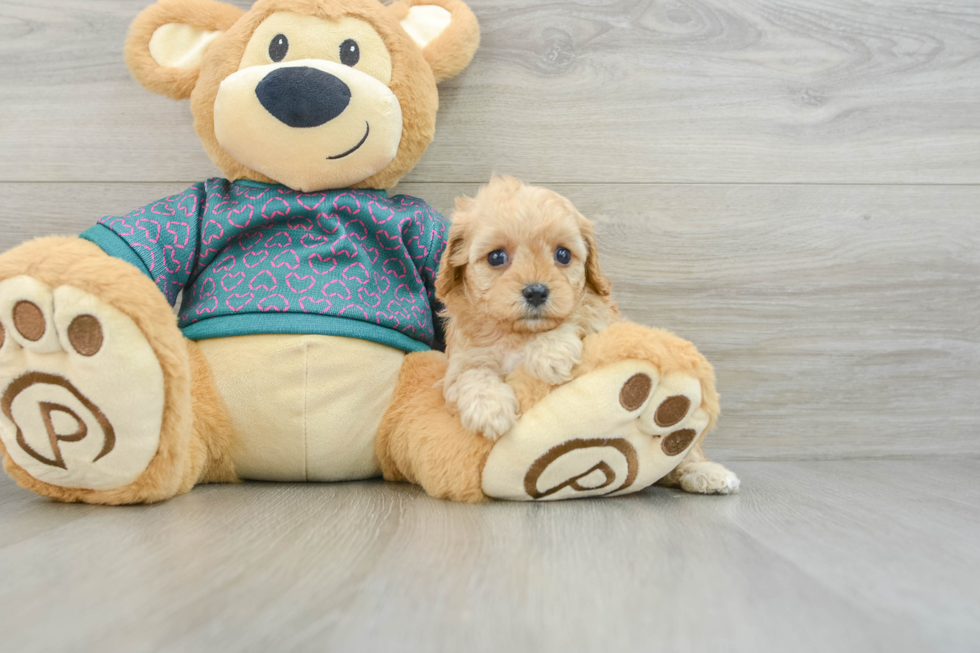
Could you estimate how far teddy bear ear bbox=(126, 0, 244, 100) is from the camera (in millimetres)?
1045

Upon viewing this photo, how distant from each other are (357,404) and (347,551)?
1.11ft

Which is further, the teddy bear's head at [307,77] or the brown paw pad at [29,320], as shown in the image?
the teddy bear's head at [307,77]

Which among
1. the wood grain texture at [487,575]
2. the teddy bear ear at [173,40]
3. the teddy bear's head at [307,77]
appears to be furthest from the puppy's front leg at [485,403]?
the teddy bear ear at [173,40]

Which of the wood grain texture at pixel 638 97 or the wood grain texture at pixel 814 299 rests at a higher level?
the wood grain texture at pixel 638 97

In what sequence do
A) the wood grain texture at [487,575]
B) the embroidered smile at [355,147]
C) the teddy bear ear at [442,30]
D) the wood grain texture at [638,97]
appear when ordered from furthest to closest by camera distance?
1. the wood grain texture at [638,97]
2. the teddy bear ear at [442,30]
3. the embroidered smile at [355,147]
4. the wood grain texture at [487,575]

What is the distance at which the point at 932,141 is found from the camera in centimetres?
126

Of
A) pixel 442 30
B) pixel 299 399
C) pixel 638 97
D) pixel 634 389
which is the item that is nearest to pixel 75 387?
pixel 299 399

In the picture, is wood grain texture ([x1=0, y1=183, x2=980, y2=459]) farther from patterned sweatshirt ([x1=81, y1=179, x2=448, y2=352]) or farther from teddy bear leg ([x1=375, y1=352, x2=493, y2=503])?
teddy bear leg ([x1=375, y1=352, x2=493, y2=503])

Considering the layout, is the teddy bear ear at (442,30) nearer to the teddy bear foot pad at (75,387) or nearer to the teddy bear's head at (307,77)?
the teddy bear's head at (307,77)

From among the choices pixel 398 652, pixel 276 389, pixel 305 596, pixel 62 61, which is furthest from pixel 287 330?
pixel 62 61

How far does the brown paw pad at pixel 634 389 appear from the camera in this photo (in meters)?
0.81

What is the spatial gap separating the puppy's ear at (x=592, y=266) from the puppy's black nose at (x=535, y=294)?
0.12 meters

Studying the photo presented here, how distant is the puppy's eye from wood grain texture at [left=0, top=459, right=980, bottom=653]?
299 mm

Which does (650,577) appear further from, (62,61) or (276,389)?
(62,61)
